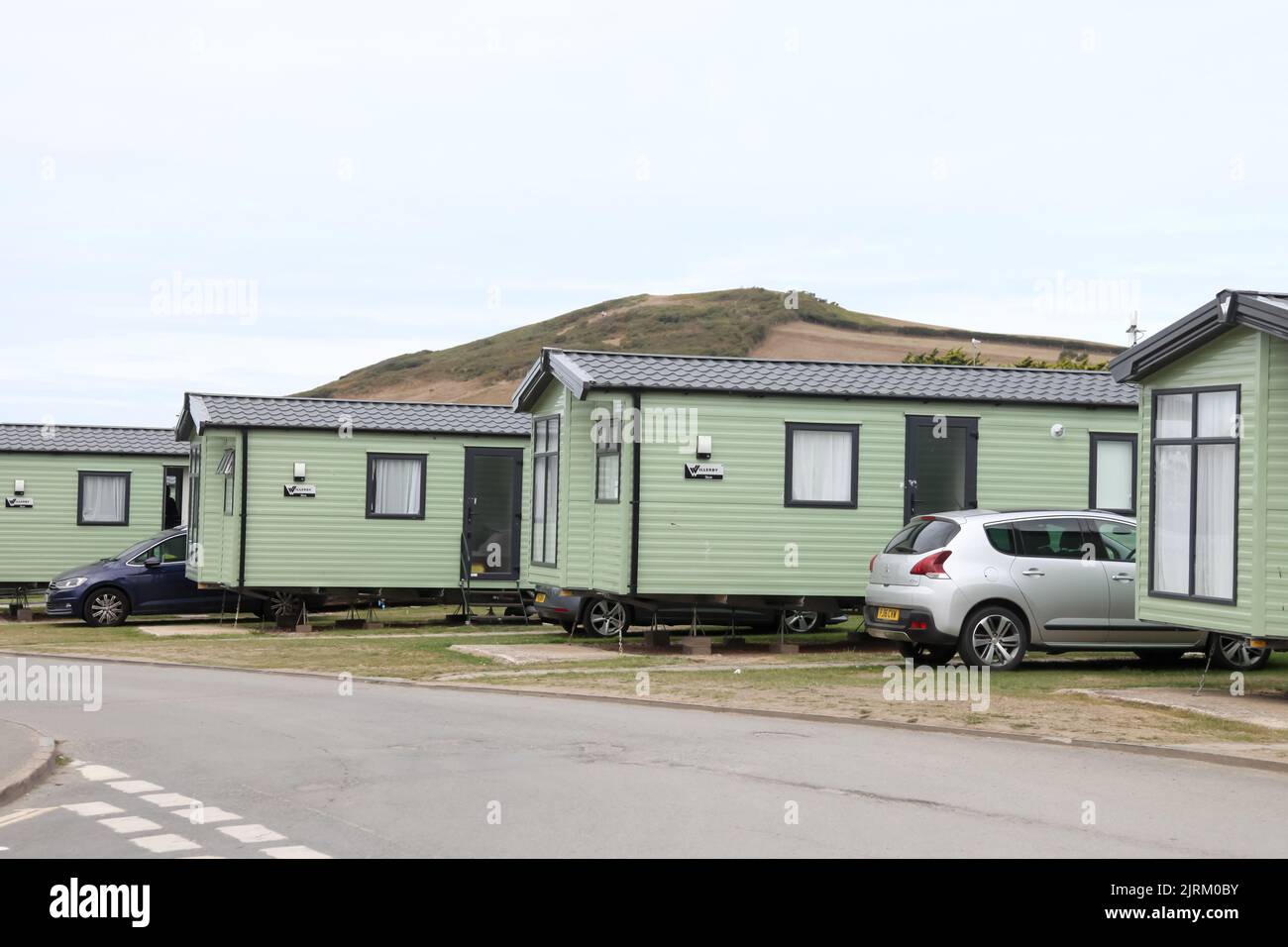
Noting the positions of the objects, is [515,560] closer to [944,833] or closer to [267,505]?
[267,505]

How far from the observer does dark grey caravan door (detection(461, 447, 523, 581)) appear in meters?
26.6

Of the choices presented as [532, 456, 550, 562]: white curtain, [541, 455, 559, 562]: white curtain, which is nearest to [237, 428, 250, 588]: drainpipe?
[532, 456, 550, 562]: white curtain

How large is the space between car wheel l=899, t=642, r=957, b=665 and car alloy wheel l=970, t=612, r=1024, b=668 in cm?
30

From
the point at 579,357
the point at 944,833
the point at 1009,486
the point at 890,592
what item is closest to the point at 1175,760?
the point at 944,833

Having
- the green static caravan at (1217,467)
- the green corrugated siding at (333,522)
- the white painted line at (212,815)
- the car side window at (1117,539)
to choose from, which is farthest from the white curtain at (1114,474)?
the white painted line at (212,815)

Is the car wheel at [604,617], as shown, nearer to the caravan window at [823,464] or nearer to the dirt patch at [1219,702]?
the caravan window at [823,464]

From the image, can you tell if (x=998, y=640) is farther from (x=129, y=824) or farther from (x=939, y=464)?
(x=129, y=824)

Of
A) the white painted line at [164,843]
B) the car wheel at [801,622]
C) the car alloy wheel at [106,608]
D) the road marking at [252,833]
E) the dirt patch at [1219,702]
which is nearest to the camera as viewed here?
the white painted line at [164,843]

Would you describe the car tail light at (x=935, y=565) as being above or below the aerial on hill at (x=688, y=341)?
below

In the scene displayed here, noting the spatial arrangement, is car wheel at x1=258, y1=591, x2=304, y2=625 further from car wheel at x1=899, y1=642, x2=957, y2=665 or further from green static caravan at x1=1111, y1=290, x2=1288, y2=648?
green static caravan at x1=1111, y1=290, x2=1288, y2=648

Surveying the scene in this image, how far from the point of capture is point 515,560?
87.9ft

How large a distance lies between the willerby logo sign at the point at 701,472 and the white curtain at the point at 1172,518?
611cm

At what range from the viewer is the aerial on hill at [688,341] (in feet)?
351

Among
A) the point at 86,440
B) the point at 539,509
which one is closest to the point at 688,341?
the point at 86,440
